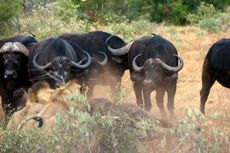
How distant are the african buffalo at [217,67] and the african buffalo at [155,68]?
0.69 m

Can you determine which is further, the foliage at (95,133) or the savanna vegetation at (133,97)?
the savanna vegetation at (133,97)

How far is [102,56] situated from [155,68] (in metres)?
2.56

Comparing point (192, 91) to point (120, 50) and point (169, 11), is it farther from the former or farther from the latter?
point (169, 11)

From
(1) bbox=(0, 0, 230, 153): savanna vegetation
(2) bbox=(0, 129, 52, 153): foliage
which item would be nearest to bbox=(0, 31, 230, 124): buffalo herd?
(1) bbox=(0, 0, 230, 153): savanna vegetation

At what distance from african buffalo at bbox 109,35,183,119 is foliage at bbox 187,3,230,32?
13.1m

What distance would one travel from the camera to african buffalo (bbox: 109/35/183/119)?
11.2 meters

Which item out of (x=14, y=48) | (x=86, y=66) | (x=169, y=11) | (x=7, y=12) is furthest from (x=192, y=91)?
(x=169, y=11)

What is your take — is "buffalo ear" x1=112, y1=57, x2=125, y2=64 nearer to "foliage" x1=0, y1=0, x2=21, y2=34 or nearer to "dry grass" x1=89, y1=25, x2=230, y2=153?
"dry grass" x1=89, y1=25, x2=230, y2=153

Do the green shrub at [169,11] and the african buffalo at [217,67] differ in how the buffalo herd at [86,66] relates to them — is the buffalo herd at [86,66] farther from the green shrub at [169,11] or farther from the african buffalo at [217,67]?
the green shrub at [169,11]

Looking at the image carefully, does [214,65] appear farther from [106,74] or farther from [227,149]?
[227,149]

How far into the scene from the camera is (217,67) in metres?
11.5

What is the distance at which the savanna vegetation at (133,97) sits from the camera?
5.97m

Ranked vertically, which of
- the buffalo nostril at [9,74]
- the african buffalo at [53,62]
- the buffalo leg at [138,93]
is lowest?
the buffalo leg at [138,93]

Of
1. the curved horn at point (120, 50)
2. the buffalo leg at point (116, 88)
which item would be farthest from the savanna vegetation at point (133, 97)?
the curved horn at point (120, 50)
